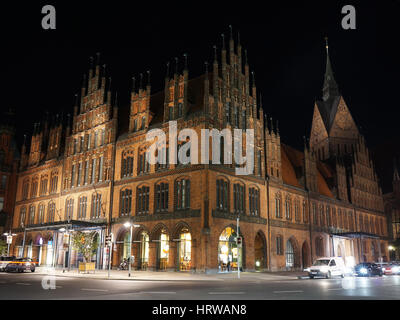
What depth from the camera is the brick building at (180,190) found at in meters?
38.3

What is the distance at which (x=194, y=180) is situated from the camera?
37500 millimetres

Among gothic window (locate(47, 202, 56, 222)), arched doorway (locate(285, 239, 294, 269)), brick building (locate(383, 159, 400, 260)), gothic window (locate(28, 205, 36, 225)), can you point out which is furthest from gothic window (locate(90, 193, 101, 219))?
brick building (locate(383, 159, 400, 260))

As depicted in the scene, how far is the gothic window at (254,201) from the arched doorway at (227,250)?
157 inches

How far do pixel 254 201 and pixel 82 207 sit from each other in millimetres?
Answer: 21994

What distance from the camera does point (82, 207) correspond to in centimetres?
4903

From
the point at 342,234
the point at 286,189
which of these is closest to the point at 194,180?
the point at 286,189

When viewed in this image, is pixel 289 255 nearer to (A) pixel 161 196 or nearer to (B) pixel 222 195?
(B) pixel 222 195

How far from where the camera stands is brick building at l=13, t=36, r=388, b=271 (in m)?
38.3

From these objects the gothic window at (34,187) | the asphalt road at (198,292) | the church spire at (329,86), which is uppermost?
the church spire at (329,86)

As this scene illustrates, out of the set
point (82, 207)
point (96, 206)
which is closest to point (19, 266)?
point (96, 206)

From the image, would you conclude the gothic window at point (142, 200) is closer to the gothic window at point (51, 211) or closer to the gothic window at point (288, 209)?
the gothic window at point (51, 211)

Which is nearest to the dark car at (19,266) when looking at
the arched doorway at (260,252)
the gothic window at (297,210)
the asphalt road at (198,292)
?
the asphalt road at (198,292)

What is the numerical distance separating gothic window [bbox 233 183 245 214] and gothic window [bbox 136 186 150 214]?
31.1ft
